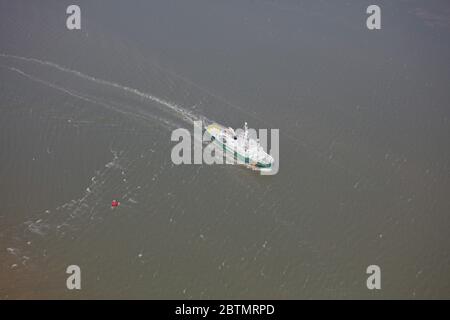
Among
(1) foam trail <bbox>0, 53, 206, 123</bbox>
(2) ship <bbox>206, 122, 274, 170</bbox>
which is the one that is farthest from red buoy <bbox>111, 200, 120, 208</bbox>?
(1) foam trail <bbox>0, 53, 206, 123</bbox>

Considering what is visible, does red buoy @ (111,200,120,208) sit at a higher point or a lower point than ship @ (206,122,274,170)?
lower

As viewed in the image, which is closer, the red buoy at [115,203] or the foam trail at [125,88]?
the red buoy at [115,203]

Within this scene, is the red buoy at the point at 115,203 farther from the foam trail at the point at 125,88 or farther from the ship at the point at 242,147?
the foam trail at the point at 125,88

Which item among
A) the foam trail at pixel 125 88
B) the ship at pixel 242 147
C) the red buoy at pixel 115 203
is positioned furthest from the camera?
Answer: the foam trail at pixel 125 88

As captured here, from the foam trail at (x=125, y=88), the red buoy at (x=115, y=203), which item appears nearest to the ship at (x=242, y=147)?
the foam trail at (x=125, y=88)

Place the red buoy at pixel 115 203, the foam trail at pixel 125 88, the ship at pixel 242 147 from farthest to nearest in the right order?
the foam trail at pixel 125 88
the ship at pixel 242 147
the red buoy at pixel 115 203

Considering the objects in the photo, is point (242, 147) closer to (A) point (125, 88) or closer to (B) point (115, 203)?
(B) point (115, 203)

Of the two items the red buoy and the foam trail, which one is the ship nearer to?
the foam trail

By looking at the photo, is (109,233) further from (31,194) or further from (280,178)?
(280,178)
